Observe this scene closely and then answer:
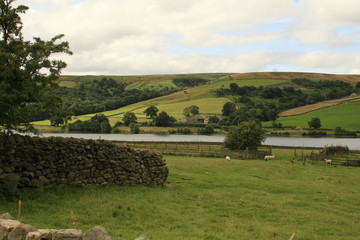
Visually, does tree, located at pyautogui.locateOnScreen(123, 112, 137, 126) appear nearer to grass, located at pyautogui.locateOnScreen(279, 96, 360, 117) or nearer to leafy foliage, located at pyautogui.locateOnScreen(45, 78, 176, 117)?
leafy foliage, located at pyautogui.locateOnScreen(45, 78, 176, 117)

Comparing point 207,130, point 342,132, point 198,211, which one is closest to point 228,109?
point 207,130

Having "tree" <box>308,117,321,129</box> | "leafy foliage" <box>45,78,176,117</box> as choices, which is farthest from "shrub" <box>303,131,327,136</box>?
"leafy foliage" <box>45,78,176,117</box>

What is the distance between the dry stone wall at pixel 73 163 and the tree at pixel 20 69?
907mm

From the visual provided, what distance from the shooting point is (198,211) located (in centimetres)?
1238

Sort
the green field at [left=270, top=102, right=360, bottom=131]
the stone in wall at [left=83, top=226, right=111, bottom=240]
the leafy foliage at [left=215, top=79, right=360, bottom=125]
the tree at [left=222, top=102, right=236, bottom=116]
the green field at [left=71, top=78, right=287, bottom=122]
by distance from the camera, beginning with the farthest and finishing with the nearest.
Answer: the green field at [left=71, top=78, right=287, bottom=122] < the tree at [left=222, top=102, right=236, bottom=116] < the leafy foliage at [left=215, top=79, right=360, bottom=125] < the green field at [left=270, top=102, right=360, bottom=131] < the stone in wall at [left=83, top=226, right=111, bottom=240]

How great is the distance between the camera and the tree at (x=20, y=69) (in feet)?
37.4

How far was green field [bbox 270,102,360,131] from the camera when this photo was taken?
4126 inches

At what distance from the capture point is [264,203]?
14.7 meters

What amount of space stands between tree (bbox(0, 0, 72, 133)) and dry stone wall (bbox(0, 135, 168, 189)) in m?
0.91

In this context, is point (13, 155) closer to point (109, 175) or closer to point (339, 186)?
point (109, 175)

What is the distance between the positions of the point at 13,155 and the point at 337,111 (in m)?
122

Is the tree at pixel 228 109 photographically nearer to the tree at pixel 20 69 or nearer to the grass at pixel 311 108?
the grass at pixel 311 108

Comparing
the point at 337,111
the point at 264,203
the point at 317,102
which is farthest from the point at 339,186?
the point at 317,102

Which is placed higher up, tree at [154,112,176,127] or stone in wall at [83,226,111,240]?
tree at [154,112,176,127]
